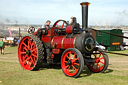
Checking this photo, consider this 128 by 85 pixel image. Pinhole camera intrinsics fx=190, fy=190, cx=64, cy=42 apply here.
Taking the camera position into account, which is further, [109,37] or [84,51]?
[109,37]

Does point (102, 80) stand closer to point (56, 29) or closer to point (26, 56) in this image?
point (56, 29)

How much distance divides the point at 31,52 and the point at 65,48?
4.54ft

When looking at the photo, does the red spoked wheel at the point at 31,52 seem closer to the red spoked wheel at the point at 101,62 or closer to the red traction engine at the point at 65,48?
the red traction engine at the point at 65,48

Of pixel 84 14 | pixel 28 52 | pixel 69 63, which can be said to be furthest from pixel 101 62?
pixel 28 52

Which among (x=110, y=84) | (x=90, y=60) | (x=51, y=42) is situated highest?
(x=51, y=42)

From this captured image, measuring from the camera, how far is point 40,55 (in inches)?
261

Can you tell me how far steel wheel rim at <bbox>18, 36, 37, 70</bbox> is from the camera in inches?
274

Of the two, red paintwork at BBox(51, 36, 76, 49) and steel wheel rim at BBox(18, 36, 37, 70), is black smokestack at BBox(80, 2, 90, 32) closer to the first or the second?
red paintwork at BBox(51, 36, 76, 49)

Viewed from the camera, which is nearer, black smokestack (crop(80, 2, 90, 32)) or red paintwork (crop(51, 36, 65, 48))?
black smokestack (crop(80, 2, 90, 32))

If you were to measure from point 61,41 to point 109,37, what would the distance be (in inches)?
503

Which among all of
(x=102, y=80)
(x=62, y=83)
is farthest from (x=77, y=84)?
(x=102, y=80)

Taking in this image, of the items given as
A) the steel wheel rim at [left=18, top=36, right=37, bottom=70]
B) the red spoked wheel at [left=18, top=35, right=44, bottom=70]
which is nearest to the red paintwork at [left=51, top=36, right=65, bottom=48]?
the red spoked wheel at [left=18, top=35, right=44, bottom=70]

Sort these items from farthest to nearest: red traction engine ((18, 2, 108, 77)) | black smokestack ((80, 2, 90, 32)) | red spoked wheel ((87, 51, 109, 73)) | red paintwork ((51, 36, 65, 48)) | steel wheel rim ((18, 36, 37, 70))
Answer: steel wheel rim ((18, 36, 37, 70))
red paintwork ((51, 36, 65, 48))
red spoked wheel ((87, 51, 109, 73))
black smokestack ((80, 2, 90, 32))
red traction engine ((18, 2, 108, 77))

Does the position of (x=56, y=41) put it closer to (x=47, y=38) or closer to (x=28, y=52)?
(x=47, y=38)
